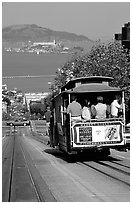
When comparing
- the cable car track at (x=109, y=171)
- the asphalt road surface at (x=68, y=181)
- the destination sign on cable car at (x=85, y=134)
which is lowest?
the asphalt road surface at (x=68, y=181)

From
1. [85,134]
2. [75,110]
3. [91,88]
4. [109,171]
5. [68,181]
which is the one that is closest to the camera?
[68,181]

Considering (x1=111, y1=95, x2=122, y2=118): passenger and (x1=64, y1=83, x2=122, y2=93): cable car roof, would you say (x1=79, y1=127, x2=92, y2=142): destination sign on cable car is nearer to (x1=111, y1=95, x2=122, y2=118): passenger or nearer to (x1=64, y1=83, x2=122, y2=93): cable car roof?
(x1=111, y1=95, x2=122, y2=118): passenger

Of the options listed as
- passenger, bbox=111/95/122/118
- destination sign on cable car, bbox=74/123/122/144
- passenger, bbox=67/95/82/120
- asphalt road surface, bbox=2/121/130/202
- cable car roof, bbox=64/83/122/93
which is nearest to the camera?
asphalt road surface, bbox=2/121/130/202

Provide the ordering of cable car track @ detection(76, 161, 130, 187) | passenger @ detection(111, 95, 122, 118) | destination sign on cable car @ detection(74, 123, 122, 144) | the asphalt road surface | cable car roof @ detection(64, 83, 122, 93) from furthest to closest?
1. cable car roof @ detection(64, 83, 122, 93)
2. passenger @ detection(111, 95, 122, 118)
3. destination sign on cable car @ detection(74, 123, 122, 144)
4. cable car track @ detection(76, 161, 130, 187)
5. the asphalt road surface

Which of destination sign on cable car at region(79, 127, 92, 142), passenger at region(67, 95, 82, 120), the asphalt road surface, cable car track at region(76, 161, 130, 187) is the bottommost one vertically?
the asphalt road surface

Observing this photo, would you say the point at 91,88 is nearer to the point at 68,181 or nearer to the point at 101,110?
the point at 101,110

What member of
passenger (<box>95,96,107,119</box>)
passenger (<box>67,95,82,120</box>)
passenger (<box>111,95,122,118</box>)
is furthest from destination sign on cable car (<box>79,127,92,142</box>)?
passenger (<box>111,95,122,118</box>)

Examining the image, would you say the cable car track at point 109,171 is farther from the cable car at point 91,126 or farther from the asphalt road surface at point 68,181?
the cable car at point 91,126

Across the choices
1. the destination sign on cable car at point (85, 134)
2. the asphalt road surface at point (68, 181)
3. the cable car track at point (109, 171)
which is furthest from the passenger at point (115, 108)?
the cable car track at point (109, 171)

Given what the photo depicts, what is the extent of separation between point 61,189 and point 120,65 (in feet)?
Answer: 127

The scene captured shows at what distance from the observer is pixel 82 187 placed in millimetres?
12969

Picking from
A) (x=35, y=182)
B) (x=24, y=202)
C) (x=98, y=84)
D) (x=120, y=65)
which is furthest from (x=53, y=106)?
(x=120, y=65)

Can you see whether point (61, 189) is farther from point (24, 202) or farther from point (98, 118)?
point (98, 118)

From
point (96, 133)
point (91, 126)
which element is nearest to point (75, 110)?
point (91, 126)
